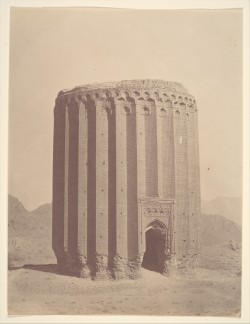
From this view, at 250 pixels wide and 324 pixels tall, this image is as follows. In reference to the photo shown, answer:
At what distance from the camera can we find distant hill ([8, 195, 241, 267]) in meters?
11.8

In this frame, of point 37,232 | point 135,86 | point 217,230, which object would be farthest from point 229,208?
point 37,232

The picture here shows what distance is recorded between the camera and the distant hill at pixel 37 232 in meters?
11.8

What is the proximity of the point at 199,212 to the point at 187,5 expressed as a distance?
4.26m

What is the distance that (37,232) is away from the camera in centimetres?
1207

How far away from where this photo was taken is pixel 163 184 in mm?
12867

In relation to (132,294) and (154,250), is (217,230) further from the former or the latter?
(132,294)

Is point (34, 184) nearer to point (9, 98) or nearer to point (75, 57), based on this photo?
point (9, 98)

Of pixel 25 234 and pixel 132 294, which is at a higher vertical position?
pixel 25 234

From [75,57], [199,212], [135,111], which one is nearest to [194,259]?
[199,212]

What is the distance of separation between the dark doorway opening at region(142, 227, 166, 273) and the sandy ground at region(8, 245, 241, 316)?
717 mm

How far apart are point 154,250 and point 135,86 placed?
12.0 feet

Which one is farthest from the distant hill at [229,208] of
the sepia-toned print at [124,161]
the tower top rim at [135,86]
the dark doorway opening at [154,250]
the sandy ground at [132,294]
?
the tower top rim at [135,86]

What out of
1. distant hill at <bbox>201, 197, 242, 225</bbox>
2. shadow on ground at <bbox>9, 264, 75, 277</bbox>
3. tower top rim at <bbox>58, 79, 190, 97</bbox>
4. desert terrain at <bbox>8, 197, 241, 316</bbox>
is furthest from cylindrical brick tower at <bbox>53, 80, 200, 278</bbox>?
distant hill at <bbox>201, 197, 242, 225</bbox>

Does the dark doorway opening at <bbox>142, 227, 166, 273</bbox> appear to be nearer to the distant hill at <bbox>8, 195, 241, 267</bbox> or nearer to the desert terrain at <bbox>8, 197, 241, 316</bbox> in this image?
the desert terrain at <bbox>8, 197, 241, 316</bbox>
